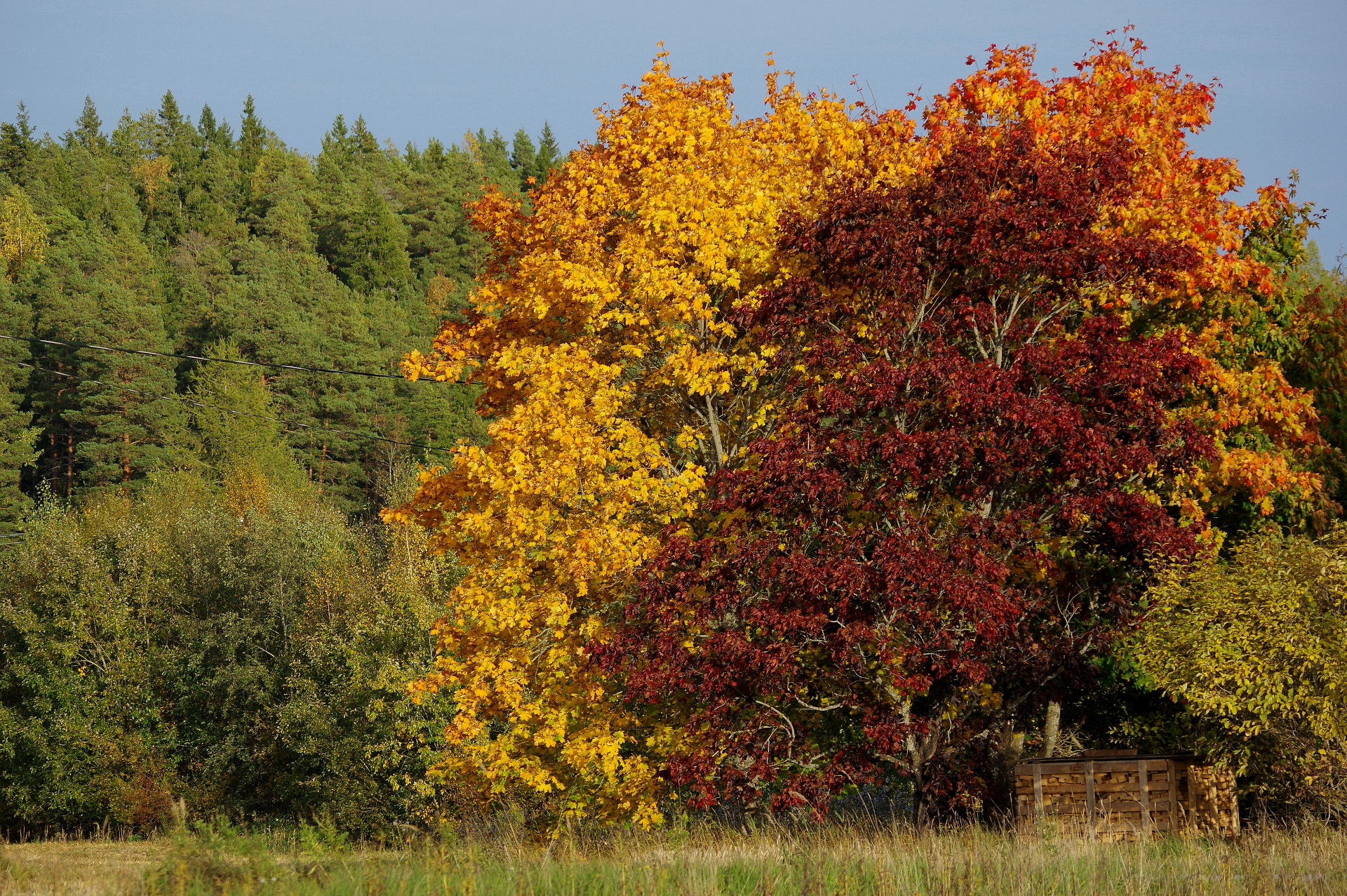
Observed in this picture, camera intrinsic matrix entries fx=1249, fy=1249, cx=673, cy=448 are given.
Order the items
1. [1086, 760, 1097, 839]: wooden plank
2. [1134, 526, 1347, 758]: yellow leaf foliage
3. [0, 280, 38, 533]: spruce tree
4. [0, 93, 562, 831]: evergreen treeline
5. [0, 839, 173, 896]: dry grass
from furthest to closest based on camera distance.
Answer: [0, 280, 38, 533]: spruce tree
[0, 93, 562, 831]: evergreen treeline
[1086, 760, 1097, 839]: wooden plank
[1134, 526, 1347, 758]: yellow leaf foliage
[0, 839, 173, 896]: dry grass

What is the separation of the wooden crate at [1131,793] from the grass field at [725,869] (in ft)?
10.1

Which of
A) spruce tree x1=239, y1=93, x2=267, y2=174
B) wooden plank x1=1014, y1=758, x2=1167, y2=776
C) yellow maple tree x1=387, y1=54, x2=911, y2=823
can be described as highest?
spruce tree x1=239, y1=93, x2=267, y2=174

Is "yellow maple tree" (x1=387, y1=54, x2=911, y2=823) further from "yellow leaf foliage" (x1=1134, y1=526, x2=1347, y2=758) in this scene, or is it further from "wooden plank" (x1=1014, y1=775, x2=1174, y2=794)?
"yellow leaf foliage" (x1=1134, y1=526, x2=1347, y2=758)

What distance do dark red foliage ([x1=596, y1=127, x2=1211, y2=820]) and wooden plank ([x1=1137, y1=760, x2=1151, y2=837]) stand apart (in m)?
1.63

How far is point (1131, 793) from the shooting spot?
48.1 ft

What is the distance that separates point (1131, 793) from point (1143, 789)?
0.15 metres

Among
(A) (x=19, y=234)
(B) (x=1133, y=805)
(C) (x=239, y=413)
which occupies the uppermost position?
(A) (x=19, y=234)

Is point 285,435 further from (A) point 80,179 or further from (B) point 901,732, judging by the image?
(B) point 901,732

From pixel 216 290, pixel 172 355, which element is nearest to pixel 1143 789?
pixel 172 355

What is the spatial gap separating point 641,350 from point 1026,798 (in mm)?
7433

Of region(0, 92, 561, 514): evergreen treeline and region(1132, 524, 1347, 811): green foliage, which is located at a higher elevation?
region(0, 92, 561, 514): evergreen treeline

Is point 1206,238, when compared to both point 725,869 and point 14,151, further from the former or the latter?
point 14,151

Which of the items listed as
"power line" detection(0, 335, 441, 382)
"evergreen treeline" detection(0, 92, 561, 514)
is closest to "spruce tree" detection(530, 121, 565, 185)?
"evergreen treeline" detection(0, 92, 561, 514)

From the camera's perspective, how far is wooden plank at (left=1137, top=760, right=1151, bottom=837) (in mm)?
14391
